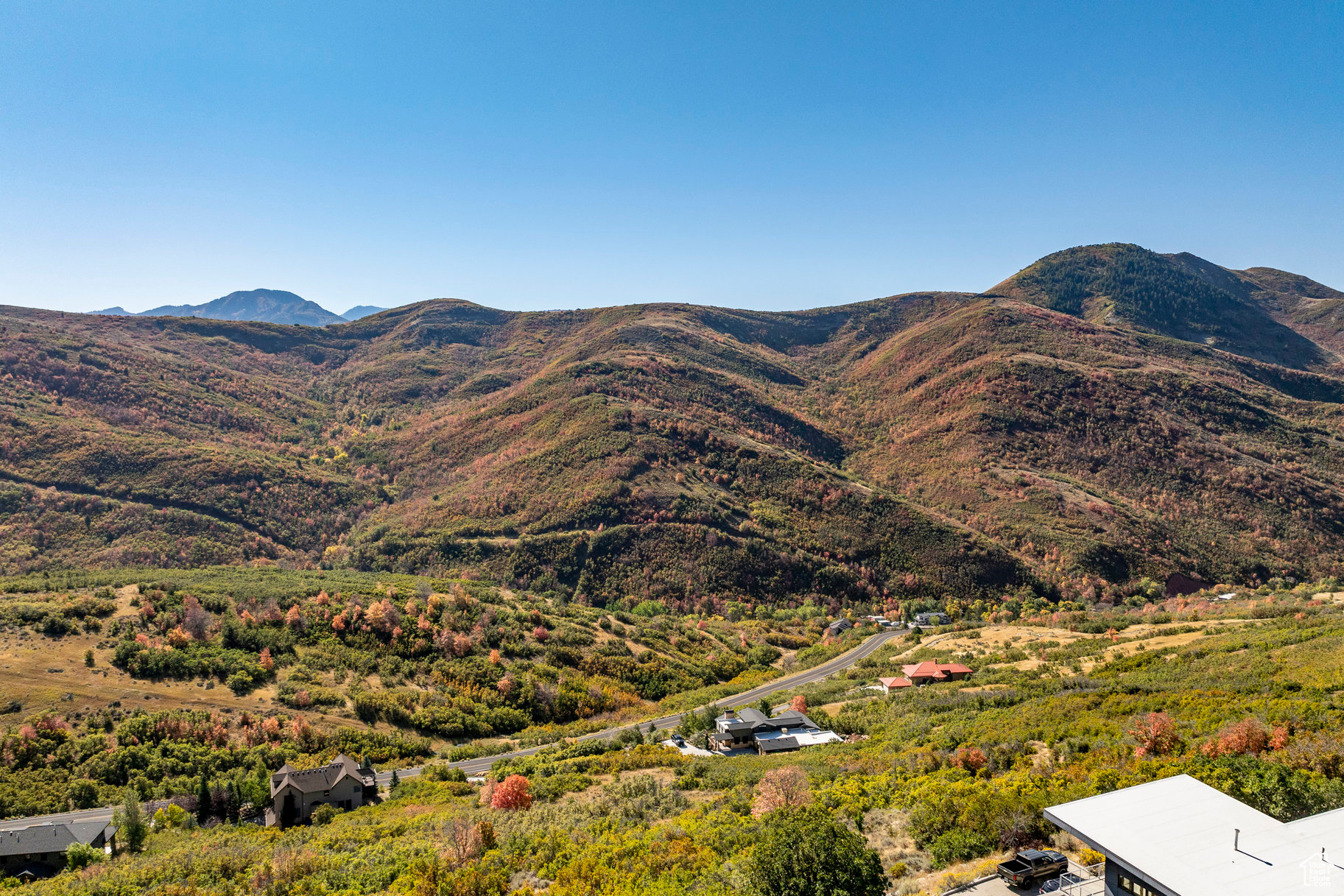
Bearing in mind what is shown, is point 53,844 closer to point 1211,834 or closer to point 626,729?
point 626,729

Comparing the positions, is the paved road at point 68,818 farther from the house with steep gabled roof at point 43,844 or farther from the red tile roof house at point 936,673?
the red tile roof house at point 936,673

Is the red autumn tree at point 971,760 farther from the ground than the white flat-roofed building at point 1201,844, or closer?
closer

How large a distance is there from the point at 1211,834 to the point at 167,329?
245431 millimetres

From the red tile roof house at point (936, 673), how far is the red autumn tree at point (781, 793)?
26.3 metres

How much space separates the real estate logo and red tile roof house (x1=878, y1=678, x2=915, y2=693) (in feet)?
120

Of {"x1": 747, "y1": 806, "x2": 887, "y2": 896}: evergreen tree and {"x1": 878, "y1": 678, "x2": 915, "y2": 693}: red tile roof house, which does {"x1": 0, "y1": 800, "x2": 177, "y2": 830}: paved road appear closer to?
{"x1": 747, "y1": 806, "x2": 887, "y2": 896}: evergreen tree

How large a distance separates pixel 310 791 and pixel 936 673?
132 ft

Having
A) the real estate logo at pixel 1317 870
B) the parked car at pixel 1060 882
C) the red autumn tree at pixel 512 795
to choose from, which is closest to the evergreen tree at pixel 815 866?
the parked car at pixel 1060 882

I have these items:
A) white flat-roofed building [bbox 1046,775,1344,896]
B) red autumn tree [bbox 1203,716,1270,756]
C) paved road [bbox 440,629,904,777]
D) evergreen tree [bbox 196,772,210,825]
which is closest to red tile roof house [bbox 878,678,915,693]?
paved road [bbox 440,629,904,777]

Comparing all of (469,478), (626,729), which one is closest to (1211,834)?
(626,729)

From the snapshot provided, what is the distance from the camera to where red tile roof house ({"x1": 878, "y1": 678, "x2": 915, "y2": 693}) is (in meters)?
46.5

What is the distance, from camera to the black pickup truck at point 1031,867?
1493cm

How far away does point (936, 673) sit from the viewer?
46.1m

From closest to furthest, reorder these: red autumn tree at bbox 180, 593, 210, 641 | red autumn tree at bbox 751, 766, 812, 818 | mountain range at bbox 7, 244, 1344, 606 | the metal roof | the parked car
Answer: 1. the parked car
2. red autumn tree at bbox 751, 766, 812, 818
3. the metal roof
4. red autumn tree at bbox 180, 593, 210, 641
5. mountain range at bbox 7, 244, 1344, 606
